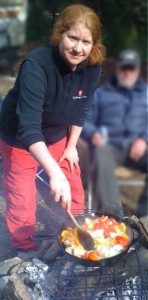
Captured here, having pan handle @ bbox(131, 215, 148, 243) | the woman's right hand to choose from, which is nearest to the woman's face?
the woman's right hand

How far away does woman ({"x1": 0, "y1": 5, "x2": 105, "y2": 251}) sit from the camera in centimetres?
185

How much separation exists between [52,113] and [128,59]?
85cm

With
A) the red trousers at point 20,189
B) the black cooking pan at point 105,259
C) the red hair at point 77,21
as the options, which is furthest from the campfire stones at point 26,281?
the red hair at point 77,21

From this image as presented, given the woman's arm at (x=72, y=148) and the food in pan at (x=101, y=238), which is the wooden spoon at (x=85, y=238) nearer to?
the food in pan at (x=101, y=238)

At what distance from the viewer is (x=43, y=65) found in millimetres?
1938

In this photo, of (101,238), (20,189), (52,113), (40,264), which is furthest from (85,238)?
(52,113)

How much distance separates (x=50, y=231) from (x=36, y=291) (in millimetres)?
771

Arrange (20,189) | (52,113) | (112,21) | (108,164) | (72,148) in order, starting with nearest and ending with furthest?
(108,164) < (112,21) < (52,113) < (20,189) < (72,148)

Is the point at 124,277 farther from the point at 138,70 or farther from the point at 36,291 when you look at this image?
the point at 138,70

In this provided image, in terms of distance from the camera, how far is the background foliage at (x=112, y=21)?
1.43 m

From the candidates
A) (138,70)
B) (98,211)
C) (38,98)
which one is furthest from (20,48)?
(138,70)

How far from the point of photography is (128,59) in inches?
50.7

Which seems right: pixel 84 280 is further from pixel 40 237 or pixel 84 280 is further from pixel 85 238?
pixel 40 237

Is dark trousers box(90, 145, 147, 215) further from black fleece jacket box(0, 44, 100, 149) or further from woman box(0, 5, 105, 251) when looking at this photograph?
black fleece jacket box(0, 44, 100, 149)
